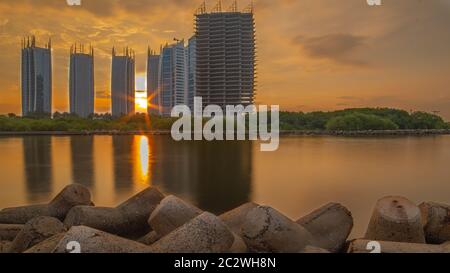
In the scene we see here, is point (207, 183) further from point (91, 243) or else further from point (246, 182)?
point (91, 243)

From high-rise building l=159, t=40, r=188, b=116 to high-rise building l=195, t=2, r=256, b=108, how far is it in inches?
897

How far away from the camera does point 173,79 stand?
95.9m

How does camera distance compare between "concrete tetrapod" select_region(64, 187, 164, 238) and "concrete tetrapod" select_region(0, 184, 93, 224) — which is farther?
"concrete tetrapod" select_region(0, 184, 93, 224)

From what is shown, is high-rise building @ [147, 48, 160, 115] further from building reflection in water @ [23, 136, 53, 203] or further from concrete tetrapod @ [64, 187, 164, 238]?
concrete tetrapod @ [64, 187, 164, 238]

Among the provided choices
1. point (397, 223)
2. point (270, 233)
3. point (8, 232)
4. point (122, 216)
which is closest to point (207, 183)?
point (122, 216)

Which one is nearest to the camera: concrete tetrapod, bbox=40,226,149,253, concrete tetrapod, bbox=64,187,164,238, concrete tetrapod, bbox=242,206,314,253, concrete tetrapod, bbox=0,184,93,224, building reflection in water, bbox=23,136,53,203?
concrete tetrapod, bbox=40,226,149,253

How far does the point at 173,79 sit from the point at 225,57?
30802mm

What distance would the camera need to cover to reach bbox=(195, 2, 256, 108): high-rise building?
6594cm

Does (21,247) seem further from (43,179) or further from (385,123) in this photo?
(385,123)

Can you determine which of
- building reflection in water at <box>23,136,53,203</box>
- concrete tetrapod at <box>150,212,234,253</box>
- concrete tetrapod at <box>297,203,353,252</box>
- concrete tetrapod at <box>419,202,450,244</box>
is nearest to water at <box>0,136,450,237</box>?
building reflection in water at <box>23,136,53,203</box>

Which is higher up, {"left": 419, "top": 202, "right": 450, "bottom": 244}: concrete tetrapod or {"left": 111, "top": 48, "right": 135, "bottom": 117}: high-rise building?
{"left": 111, "top": 48, "right": 135, "bottom": 117}: high-rise building

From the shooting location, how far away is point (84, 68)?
63.8 metres

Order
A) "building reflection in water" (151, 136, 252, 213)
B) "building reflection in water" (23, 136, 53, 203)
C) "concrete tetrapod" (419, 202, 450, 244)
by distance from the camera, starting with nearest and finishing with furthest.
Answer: "concrete tetrapod" (419, 202, 450, 244), "building reflection in water" (151, 136, 252, 213), "building reflection in water" (23, 136, 53, 203)

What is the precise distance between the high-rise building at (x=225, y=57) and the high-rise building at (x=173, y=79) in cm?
2277
